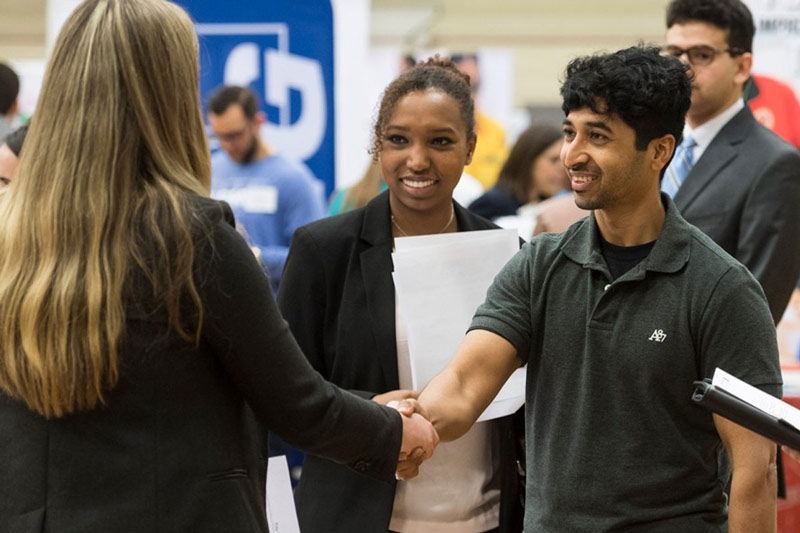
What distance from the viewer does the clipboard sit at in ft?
6.82

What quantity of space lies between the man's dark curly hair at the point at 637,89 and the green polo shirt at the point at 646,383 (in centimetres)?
24

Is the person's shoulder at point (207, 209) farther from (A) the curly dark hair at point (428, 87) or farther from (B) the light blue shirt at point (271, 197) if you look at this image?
(B) the light blue shirt at point (271, 197)

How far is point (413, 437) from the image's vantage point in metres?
2.48

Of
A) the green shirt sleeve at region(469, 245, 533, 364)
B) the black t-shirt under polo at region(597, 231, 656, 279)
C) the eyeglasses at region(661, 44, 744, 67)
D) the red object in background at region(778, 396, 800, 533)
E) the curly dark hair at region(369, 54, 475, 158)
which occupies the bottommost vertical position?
the red object in background at region(778, 396, 800, 533)

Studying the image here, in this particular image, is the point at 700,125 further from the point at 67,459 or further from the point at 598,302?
the point at 67,459

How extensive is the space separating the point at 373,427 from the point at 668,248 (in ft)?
2.38

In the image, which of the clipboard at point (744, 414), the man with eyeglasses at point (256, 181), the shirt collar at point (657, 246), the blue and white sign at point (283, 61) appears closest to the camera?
the clipboard at point (744, 414)

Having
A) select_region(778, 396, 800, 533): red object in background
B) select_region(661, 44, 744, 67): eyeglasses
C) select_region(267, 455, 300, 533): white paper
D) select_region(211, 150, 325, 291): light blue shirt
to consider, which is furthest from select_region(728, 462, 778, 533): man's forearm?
select_region(211, 150, 325, 291): light blue shirt

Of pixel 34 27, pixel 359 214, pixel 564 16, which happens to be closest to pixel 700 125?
pixel 359 214

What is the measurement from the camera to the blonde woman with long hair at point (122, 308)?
1.92 m

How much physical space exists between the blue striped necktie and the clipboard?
1850 millimetres

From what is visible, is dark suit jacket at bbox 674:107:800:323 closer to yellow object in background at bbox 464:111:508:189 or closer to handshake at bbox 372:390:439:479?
→ handshake at bbox 372:390:439:479

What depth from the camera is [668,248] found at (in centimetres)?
242

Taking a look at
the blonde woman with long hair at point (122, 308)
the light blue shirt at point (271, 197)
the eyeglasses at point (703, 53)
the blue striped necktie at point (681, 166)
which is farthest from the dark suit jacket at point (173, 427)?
the light blue shirt at point (271, 197)
